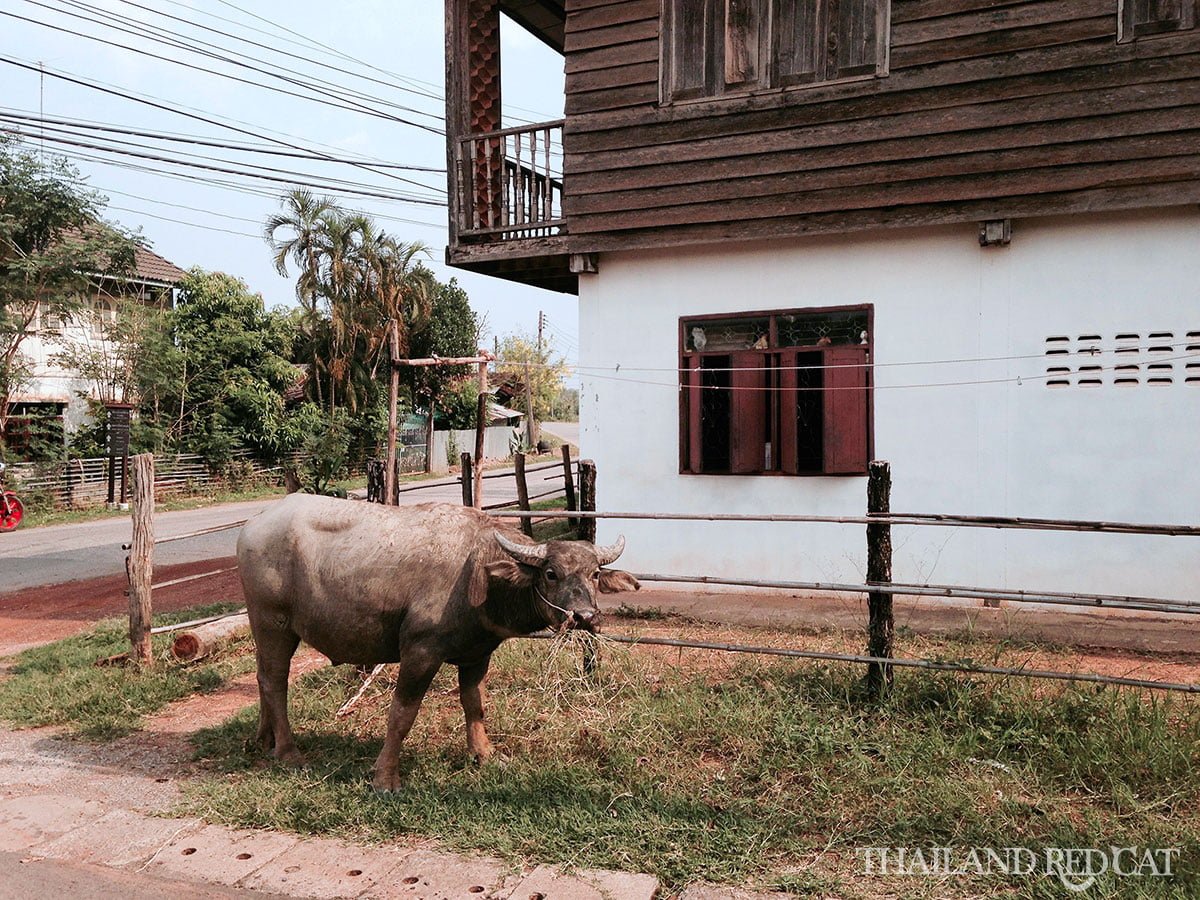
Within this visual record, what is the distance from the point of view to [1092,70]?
737cm

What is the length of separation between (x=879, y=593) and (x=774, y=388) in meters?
3.92

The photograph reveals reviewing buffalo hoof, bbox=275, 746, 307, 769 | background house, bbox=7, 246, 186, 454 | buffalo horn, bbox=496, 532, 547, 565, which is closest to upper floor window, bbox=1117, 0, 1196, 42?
buffalo horn, bbox=496, 532, 547, 565

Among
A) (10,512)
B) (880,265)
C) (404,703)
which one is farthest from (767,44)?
(10,512)

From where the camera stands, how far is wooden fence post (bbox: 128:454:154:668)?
692cm

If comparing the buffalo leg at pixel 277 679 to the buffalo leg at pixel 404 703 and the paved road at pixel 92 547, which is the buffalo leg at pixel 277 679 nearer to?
the buffalo leg at pixel 404 703

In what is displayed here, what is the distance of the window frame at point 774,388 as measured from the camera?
836 cm

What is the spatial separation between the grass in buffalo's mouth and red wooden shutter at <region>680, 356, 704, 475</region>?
3699 mm

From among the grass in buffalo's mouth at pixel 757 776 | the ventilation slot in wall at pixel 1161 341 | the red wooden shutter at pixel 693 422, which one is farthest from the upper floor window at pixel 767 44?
the grass in buffalo's mouth at pixel 757 776

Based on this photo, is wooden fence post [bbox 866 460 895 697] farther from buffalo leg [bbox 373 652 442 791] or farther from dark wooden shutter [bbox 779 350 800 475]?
dark wooden shutter [bbox 779 350 800 475]

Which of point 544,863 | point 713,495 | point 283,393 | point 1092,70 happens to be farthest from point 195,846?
point 283,393

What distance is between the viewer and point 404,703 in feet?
14.7

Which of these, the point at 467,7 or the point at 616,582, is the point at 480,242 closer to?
the point at 467,7

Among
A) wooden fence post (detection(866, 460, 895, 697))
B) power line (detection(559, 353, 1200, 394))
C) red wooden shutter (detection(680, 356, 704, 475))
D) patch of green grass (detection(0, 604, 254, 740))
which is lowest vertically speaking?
Result: patch of green grass (detection(0, 604, 254, 740))

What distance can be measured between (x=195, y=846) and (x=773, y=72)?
8008 mm
